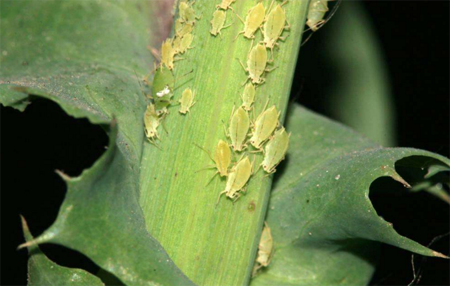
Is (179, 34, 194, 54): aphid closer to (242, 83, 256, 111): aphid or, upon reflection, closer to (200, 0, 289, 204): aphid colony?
(200, 0, 289, 204): aphid colony

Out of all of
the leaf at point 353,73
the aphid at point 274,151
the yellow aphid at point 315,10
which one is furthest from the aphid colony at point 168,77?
the leaf at point 353,73

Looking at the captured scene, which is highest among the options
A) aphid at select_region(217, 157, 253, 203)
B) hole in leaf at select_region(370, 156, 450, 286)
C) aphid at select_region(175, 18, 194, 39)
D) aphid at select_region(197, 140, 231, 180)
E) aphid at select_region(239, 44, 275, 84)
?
aphid at select_region(175, 18, 194, 39)

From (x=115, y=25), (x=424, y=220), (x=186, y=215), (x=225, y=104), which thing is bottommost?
(x=424, y=220)

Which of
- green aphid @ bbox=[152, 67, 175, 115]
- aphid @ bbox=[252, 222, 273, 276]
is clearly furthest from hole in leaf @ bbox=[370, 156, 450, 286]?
green aphid @ bbox=[152, 67, 175, 115]

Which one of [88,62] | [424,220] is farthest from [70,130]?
[424,220]

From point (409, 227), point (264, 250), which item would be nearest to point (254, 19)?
point (264, 250)

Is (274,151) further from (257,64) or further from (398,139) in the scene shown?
(398,139)

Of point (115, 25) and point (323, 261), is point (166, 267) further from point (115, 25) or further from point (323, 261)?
point (115, 25)

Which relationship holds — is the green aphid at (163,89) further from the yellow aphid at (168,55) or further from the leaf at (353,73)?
the leaf at (353,73)
